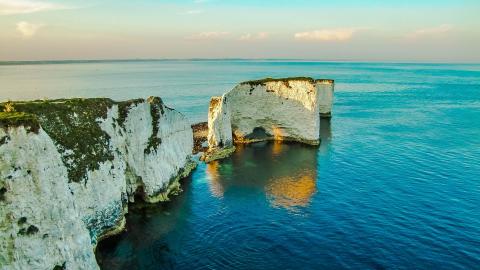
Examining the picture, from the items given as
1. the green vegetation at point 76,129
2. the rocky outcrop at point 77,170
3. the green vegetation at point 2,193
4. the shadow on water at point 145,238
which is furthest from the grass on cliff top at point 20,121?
the shadow on water at point 145,238

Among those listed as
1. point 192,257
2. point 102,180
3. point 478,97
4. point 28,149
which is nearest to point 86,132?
point 102,180

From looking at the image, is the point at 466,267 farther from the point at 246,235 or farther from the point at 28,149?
the point at 28,149

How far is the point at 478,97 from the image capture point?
149500mm

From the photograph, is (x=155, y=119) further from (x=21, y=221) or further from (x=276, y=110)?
(x=276, y=110)

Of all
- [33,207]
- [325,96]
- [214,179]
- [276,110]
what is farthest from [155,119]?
[325,96]

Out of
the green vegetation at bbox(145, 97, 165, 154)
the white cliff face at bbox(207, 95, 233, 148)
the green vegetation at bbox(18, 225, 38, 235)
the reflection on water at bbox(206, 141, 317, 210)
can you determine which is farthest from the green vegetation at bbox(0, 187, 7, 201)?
the white cliff face at bbox(207, 95, 233, 148)

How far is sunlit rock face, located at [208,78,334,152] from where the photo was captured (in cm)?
7231

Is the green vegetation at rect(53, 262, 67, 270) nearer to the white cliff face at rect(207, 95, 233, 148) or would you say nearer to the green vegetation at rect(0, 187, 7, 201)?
the green vegetation at rect(0, 187, 7, 201)

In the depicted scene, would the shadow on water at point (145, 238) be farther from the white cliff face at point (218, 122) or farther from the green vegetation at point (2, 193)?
the white cliff face at point (218, 122)

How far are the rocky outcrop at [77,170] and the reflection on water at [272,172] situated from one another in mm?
6104

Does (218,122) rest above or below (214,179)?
above

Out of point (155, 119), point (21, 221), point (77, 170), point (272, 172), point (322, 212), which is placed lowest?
point (322, 212)

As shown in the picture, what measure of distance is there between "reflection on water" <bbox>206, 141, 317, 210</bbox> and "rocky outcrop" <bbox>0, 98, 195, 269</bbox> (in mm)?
6104

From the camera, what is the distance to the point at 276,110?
242 ft
